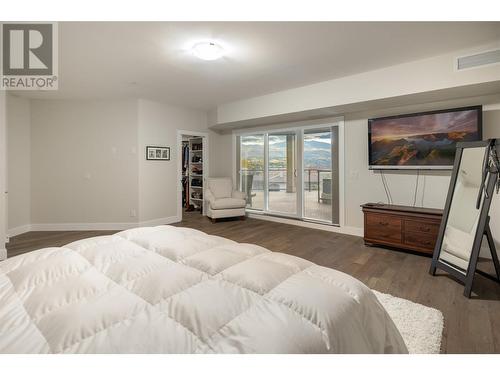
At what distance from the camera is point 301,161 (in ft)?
17.5

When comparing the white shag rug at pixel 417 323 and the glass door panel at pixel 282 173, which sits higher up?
the glass door panel at pixel 282 173

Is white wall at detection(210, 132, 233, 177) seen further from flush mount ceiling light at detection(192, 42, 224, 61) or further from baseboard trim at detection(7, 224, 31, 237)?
baseboard trim at detection(7, 224, 31, 237)

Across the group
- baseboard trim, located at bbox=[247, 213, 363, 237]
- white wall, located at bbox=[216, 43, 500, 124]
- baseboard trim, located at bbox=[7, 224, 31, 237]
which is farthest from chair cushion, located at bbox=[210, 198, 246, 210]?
baseboard trim, located at bbox=[7, 224, 31, 237]

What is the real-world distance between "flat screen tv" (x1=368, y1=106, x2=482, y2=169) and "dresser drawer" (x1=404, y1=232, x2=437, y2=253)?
947 mm

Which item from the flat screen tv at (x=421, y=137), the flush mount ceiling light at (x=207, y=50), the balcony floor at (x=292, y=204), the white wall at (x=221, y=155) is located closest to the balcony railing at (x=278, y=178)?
the balcony floor at (x=292, y=204)

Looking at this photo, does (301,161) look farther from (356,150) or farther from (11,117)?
(11,117)

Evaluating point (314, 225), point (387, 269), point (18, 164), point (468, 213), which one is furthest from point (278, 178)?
point (18, 164)

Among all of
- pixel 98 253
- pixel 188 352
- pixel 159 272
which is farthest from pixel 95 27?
pixel 188 352

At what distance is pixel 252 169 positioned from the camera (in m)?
6.31

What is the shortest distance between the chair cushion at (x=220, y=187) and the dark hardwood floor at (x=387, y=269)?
2.33ft

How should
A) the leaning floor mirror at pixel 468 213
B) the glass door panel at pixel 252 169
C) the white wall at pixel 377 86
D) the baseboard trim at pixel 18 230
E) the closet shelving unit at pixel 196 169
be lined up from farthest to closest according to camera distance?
1. the closet shelving unit at pixel 196 169
2. the glass door panel at pixel 252 169
3. the baseboard trim at pixel 18 230
4. the white wall at pixel 377 86
5. the leaning floor mirror at pixel 468 213

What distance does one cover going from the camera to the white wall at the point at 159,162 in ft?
16.7

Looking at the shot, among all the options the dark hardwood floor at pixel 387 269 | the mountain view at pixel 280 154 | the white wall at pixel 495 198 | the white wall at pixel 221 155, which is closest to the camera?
the dark hardwood floor at pixel 387 269

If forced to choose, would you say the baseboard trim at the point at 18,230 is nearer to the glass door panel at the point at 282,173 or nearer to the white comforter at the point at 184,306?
the white comforter at the point at 184,306
